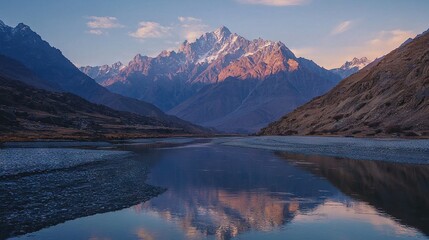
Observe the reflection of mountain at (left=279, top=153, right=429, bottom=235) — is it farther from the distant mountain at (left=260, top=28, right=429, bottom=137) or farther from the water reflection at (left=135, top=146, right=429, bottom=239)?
the distant mountain at (left=260, top=28, right=429, bottom=137)

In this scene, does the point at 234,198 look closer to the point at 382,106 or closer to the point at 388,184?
the point at 388,184

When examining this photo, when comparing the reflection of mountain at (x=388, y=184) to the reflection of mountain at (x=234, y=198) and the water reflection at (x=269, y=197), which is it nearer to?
the water reflection at (x=269, y=197)

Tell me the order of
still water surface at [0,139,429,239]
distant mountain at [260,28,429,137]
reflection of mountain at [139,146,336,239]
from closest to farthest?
1. still water surface at [0,139,429,239]
2. reflection of mountain at [139,146,336,239]
3. distant mountain at [260,28,429,137]

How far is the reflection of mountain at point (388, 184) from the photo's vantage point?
25.6 m

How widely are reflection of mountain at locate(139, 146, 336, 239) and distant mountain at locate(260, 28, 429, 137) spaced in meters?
56.8

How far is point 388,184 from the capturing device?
117 feet

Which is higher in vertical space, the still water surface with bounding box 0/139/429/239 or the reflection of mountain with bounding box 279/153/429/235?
the reflection of mountain with bounding box 279/153/429/235

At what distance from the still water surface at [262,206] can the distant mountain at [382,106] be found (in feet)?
183

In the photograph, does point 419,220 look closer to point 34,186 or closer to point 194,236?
point 194,236

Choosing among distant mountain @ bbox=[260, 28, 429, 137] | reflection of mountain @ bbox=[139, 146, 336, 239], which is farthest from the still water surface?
distant mountain @ bbox=[260, 28, 429, 137]

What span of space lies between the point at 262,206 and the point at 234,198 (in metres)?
3.54

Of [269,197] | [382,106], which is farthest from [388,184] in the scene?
[382,106]

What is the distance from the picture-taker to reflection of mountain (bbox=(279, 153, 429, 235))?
25609mm

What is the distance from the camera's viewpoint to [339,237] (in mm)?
20812
